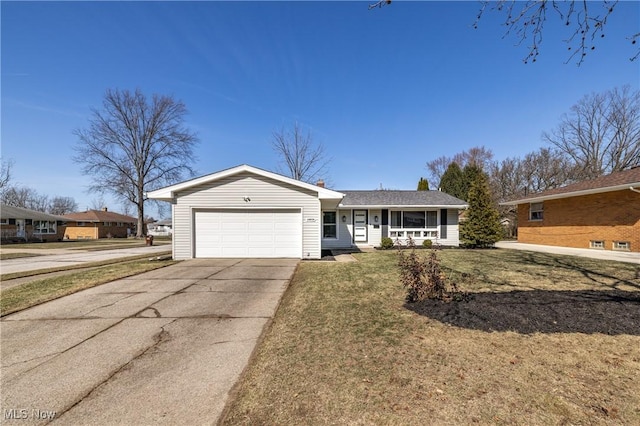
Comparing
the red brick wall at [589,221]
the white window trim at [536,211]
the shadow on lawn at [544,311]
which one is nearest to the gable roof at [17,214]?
the shadow on lawn at [544,311]

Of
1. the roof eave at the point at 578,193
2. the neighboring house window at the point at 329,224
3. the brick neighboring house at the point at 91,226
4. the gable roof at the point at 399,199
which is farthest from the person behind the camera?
the brick neighboring house at the point at 91,226

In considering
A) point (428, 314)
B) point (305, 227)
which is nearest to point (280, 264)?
point (305, 227)

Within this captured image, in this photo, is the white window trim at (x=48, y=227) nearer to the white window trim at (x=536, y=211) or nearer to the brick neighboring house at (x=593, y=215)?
the brick neighboring house at (x=593, y=215)

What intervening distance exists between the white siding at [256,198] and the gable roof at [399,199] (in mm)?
5331

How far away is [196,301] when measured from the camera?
5.78 m

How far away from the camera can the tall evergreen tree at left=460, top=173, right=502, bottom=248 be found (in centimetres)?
1572

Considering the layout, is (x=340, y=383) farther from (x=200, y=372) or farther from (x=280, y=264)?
(x=280, y=264)

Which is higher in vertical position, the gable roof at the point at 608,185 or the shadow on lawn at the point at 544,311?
the gable roof at the point at 608,185

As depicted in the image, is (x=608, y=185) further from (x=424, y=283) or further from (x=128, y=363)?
(x=128, y=363)

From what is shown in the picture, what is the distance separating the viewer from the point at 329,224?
1731 centimetres

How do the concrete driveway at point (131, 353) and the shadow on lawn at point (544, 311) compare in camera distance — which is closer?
the concrete driveway at point (131, 353)

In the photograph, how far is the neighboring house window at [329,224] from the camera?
17297 mm

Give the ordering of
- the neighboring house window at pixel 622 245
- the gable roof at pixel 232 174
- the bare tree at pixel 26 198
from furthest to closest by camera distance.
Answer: the bare tree at pixel 26 198, the neighboring house window at pixel 622 245, the gable roof at pixel 232 174

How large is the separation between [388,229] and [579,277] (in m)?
10.3
